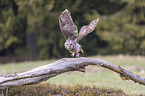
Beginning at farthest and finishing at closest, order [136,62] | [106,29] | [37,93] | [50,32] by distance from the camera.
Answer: [50,32] < [106,29] < [136,62] < [37,93]

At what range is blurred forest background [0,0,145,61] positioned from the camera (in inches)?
546

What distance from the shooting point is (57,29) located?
1662 cm

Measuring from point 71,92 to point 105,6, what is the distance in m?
15.7

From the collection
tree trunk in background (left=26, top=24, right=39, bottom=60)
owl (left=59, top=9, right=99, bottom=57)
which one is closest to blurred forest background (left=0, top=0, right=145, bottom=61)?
tree trunk in background (left=26, top=24, right=39, bottom=60)

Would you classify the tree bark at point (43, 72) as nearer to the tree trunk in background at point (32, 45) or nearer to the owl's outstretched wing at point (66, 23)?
the owl's outstretched wing at point (66, 23)

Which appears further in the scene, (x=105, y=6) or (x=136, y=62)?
(x=105, y=6)

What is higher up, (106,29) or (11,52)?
(106,29)

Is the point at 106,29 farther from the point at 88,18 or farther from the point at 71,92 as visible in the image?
the point at 71,92

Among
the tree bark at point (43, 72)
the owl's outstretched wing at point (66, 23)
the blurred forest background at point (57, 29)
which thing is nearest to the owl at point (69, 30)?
the owl's outstretched wing at point (66, 23)

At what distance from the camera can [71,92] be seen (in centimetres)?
339

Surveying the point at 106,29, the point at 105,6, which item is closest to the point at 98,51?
the point at 106,29

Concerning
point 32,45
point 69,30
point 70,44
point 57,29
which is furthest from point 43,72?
Result: point 57,29

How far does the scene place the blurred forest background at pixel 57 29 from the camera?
45.5 feet

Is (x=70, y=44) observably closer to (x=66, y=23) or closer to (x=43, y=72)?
(x=66, y=23)
